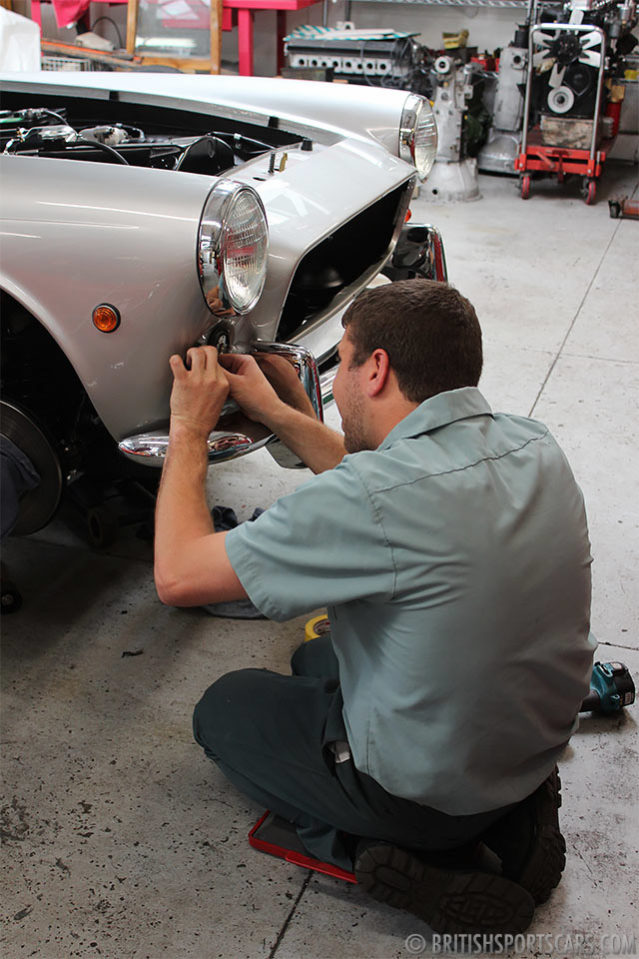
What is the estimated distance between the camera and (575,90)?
19.0 feet

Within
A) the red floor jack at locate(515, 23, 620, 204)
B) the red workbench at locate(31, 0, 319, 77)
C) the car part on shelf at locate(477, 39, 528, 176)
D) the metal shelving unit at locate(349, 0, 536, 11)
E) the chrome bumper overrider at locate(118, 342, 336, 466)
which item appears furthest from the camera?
the metal shelving unit at locate(349, 0, 536, 11)

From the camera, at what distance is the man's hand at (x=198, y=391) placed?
1759 millimetres

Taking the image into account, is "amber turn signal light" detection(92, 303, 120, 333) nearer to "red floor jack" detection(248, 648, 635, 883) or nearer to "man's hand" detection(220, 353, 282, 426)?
"man's hand" detection(220, 353, 282, 426)

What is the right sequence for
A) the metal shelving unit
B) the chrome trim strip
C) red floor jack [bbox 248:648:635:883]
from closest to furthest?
red floor jack [bbox 248:648:635:883]
the chrome trim strip
the metal shelving unit

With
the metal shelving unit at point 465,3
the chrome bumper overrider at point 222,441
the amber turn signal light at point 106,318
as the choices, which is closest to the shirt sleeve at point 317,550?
the chrome bumper overrider at point 222,441

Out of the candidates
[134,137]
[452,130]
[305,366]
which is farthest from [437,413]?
[452,130]

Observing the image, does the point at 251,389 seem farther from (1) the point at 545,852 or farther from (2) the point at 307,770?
(1) the point at 545,852

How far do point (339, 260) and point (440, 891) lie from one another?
1.78m

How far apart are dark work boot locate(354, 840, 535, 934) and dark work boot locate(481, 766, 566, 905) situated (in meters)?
0.05

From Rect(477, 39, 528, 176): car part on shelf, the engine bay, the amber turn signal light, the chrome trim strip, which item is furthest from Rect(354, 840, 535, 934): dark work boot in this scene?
Rect(477, 39, 528, 176): car part on shelf

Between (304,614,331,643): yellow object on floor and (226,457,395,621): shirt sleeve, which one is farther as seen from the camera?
(304,614,331,643): yellow object on floor

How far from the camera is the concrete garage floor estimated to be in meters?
1.56

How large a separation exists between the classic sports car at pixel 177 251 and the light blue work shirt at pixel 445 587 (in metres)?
0.61
